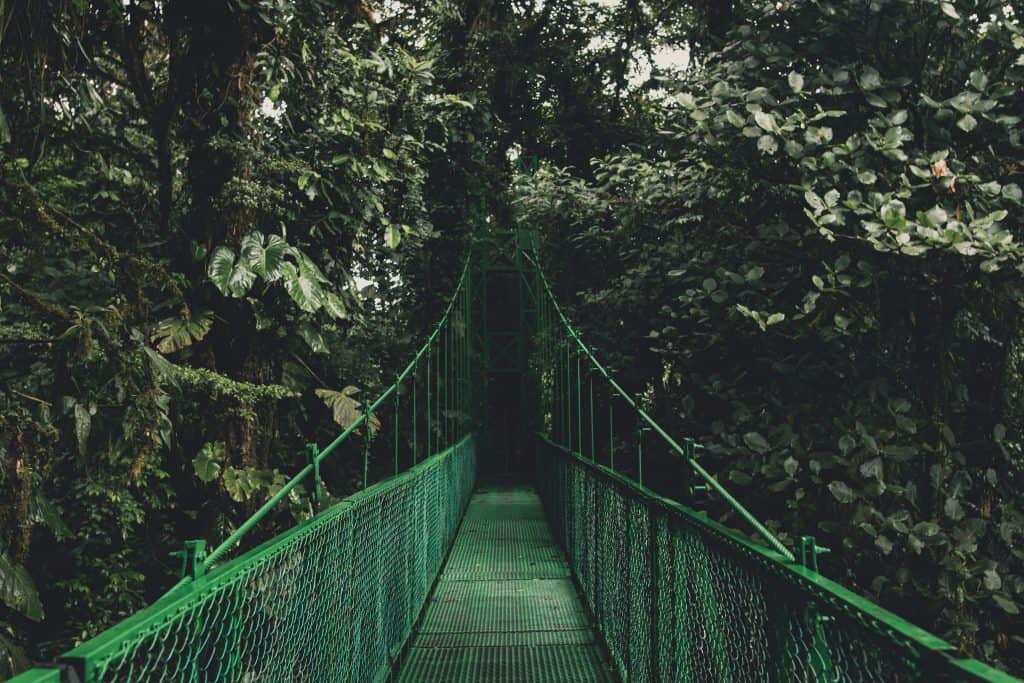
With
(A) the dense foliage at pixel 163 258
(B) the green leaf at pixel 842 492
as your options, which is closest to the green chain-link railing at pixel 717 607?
(B) the green leaf at pixel 842 492

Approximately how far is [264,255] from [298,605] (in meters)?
2.35

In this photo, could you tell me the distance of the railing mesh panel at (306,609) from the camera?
3.52ft

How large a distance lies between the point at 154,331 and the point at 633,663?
2542 millimetres

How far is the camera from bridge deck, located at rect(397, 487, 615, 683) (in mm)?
2814

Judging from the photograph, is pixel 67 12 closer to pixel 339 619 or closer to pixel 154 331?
pixel 154 331

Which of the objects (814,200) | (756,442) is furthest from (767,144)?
(756,442)

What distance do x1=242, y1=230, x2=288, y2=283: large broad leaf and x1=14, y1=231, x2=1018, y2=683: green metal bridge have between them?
0.81 meters

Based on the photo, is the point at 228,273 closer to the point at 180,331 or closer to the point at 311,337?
the point at 180,331

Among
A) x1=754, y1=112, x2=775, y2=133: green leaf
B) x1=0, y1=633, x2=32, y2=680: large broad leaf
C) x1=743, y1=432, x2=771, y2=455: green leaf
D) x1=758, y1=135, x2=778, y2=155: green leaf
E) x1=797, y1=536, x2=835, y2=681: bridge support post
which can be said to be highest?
x1=754, y1=112, x2=775, y2=133: green leaf

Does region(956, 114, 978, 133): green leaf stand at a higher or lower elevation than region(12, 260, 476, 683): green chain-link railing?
higher

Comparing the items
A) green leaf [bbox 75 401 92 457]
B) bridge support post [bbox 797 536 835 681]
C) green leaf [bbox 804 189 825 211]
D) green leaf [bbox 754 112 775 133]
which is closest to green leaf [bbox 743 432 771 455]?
green leaf [bbox 804 189 825 211]

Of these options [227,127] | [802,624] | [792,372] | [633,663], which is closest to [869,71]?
[792,372]

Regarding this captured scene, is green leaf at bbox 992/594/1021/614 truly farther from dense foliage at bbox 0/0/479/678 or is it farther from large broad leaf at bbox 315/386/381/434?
large broad leaf at bbox 315/386/381/434

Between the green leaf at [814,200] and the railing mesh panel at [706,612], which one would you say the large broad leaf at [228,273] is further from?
the green leaf at [814,200]
